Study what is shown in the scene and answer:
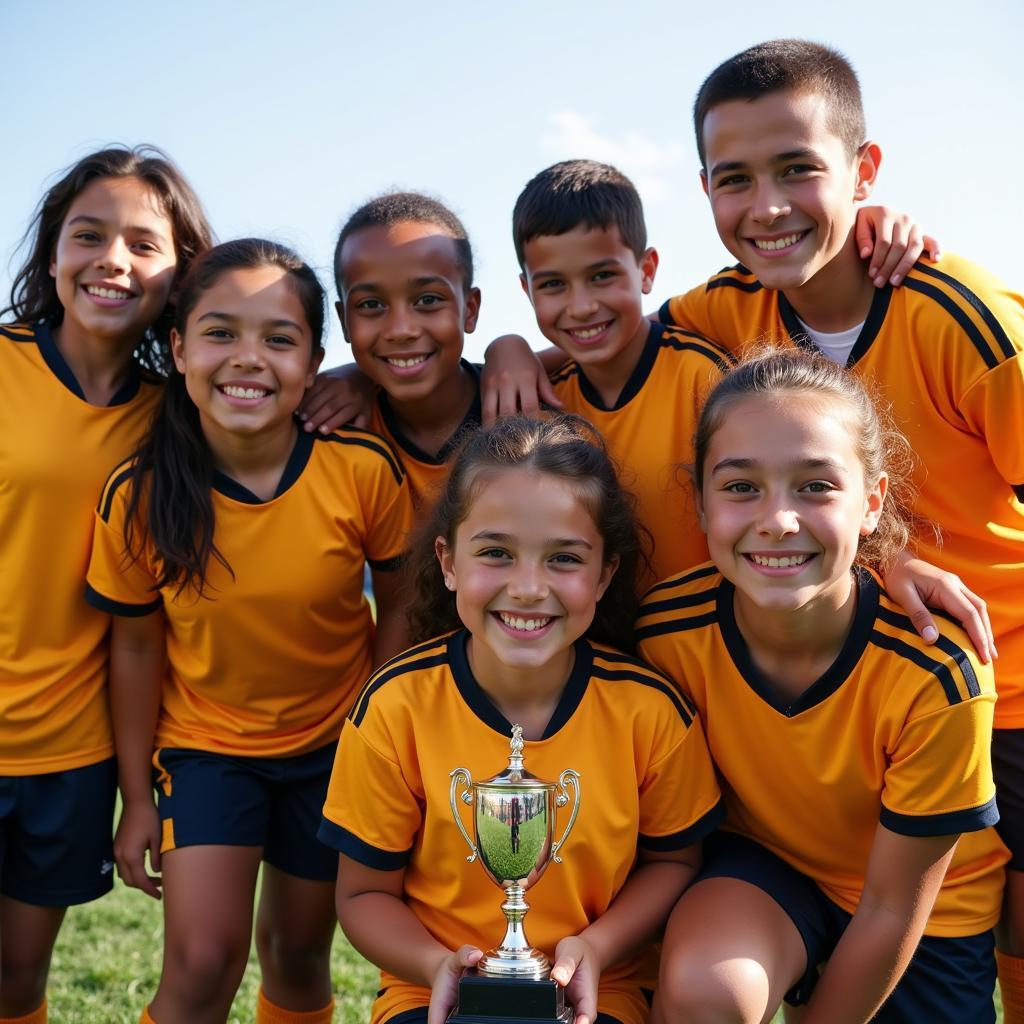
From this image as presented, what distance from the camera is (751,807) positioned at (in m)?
2.80

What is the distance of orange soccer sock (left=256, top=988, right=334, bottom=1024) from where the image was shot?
11.3ft

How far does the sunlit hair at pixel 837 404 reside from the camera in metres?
2.68

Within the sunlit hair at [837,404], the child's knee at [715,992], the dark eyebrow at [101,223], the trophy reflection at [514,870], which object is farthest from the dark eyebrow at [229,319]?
the child's knee at [715,992]

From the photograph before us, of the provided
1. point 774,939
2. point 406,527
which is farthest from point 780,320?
point 774,939

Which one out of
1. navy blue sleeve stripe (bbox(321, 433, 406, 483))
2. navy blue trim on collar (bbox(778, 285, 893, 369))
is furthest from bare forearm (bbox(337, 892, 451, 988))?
navy blue trim on collar (bbox(778, 285, 893, 369))

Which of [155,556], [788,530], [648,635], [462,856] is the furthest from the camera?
[155,556]

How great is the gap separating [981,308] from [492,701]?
1.52m

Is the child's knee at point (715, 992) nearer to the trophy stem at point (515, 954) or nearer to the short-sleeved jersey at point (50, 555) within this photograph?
the trophy stem at point (515, 954)

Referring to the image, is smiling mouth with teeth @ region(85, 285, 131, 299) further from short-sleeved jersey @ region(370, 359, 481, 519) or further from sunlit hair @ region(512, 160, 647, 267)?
sunlit hair @ region(512, 160, 647, 267)

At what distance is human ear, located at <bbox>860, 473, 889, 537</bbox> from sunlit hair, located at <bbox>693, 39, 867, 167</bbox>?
981 millimetres

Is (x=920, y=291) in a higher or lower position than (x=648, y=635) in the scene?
higher

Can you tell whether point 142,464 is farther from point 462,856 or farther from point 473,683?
point 462,856

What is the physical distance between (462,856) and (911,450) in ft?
4.95

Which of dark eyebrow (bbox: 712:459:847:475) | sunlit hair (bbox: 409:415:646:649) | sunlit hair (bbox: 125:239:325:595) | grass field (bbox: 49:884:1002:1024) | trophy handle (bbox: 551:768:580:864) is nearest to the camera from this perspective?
trophy handle (bbox: 551:768:580:864)
